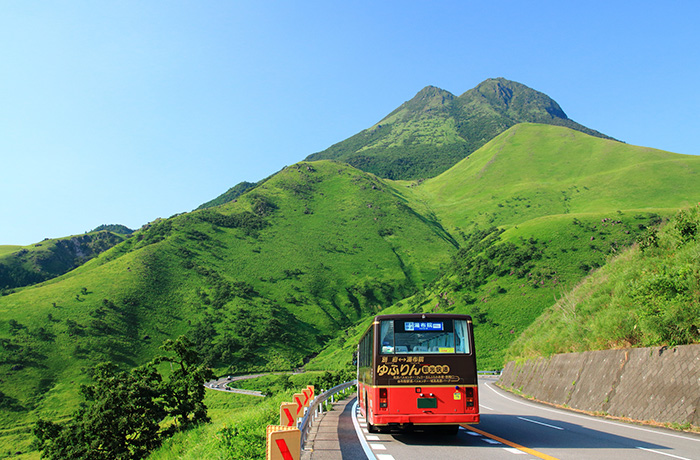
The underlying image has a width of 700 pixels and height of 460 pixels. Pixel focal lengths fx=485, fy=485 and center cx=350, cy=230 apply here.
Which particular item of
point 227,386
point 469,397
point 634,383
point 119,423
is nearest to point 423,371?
point 469,397

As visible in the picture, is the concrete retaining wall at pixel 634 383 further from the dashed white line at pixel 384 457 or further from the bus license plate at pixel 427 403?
the dashed white line at pixel 384 457

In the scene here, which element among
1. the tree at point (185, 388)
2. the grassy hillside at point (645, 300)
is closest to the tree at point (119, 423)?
the tree at point (185, 388)

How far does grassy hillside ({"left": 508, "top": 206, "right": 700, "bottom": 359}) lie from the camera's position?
1568cm

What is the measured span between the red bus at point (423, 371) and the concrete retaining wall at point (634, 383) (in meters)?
6.06

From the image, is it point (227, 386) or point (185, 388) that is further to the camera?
point (227, 386)

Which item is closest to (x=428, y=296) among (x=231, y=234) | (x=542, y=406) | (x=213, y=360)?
(x=213, y=360)

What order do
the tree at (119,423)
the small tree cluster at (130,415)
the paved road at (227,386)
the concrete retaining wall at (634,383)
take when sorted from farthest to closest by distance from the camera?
the paved road at (227,386) → the small tree cluster at (130,415) → the tree at (119,423) → the concrete retaining wall at (634,383)

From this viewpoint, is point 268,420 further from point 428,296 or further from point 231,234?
point 231,234

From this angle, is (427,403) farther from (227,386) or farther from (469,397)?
(227,386)

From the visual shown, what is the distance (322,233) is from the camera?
17388cm

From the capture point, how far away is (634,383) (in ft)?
53.1

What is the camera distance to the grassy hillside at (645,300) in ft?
51.4

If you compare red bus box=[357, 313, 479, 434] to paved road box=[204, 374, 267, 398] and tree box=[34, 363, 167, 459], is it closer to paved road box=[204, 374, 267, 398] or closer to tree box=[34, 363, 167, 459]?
tree box=[34, 363, 167, 459]

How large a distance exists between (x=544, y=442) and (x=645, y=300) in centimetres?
841
